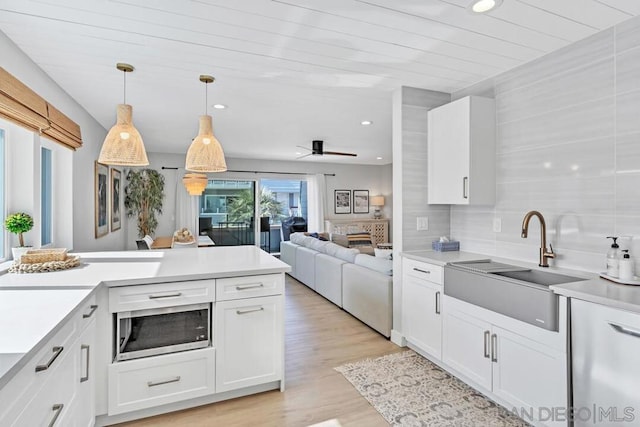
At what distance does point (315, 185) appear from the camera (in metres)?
8.44

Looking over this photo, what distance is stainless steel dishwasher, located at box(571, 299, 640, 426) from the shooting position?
1.46m

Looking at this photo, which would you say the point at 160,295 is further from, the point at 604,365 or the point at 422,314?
the point at 604,365

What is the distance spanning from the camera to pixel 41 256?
215cm

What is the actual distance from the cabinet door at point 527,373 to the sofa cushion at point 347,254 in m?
2.13

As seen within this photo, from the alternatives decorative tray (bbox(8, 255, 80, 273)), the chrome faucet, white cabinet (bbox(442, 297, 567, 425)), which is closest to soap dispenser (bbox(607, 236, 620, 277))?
the chrome faucet

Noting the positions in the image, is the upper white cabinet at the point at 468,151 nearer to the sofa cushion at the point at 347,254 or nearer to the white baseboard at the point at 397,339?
the white baseboard at the point at 397,339

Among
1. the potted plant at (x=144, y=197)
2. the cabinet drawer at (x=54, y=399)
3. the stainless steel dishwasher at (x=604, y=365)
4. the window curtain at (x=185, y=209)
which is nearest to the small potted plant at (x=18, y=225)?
the cabinet drawer at (x=54, y=399)

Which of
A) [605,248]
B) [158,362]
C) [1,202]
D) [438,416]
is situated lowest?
[438,416]

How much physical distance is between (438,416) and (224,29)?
8.74ft

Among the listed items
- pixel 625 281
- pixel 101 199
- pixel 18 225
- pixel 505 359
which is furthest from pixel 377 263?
pixel 101 199

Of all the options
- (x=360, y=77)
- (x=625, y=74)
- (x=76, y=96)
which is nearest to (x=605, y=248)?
(x=625, y=74)

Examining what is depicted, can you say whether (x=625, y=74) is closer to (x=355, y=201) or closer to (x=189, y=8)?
(x=189, y=8)

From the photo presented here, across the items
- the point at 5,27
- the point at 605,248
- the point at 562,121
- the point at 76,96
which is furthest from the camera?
the point at 76,96

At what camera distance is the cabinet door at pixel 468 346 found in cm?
218
